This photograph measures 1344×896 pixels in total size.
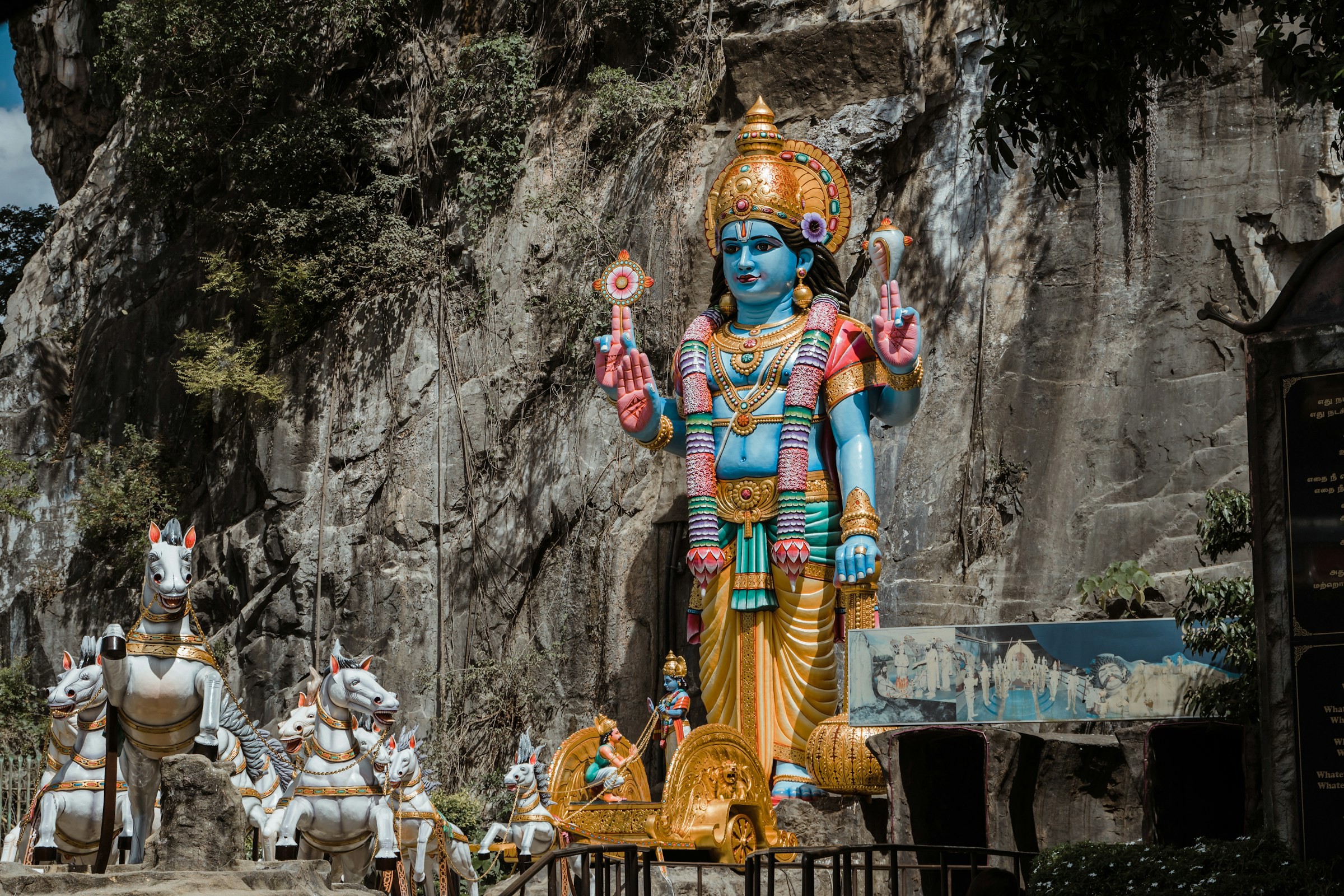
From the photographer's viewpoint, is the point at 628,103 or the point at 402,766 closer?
the point at 402,766

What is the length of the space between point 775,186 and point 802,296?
93 cm

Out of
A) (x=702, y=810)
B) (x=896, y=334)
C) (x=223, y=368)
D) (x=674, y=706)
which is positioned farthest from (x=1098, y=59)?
(x=223, y=368)

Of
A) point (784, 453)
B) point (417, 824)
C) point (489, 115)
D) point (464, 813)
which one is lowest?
point (464, 813)

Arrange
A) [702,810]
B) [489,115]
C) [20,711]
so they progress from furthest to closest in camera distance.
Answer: [20,711] → [489,115] → [702,810]

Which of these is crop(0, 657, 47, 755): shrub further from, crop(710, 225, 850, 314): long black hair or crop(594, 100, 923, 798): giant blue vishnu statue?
crop(710, 225, 850, 314): long black hair

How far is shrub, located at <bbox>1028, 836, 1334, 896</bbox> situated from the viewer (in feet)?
22.7

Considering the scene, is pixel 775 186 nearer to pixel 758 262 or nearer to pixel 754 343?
pixel 758 262

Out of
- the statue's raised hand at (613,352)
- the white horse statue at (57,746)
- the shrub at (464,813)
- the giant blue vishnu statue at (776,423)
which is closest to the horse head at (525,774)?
the giant blue vishnu statue at (776,423)

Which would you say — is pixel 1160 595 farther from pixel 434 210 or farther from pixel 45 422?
pixel 45 422

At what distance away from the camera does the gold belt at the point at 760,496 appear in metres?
12.2

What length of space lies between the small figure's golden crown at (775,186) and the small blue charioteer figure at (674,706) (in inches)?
139

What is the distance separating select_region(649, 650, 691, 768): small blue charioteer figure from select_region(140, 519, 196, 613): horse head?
182 inches

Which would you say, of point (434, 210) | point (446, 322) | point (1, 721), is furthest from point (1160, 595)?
point (1, 721)

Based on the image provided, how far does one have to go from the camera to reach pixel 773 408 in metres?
12.4
